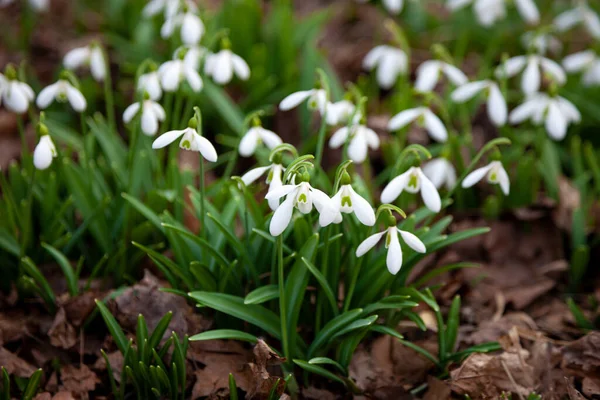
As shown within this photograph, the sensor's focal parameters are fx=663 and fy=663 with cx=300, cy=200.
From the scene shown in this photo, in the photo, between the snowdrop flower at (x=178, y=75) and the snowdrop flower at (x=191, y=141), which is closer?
the snowdrop flower at (x=191, y=141)

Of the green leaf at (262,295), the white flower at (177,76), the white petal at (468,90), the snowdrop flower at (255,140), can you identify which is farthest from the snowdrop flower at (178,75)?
the white petal at (468,90)

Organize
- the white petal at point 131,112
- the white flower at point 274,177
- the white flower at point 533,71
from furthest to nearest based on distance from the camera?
the white flower at point 533,71, the white petal at point 131,112, the white flower at point 274,177

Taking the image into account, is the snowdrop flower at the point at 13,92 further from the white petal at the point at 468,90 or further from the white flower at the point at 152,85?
the white petal at the point at 468,90

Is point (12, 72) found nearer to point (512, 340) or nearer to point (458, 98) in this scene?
point (458, 98)

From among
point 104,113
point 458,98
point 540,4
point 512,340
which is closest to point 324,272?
point 512,340

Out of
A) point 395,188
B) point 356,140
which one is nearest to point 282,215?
point 395,188

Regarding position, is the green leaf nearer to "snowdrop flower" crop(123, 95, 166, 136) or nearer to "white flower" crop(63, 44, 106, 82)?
"snowdrop flower" crop(123, 95, 166, 136)

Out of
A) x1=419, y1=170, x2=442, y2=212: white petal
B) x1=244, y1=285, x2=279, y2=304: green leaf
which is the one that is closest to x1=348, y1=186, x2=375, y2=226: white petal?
x1=419, y1=170, x2=442, y2=212: white petal
